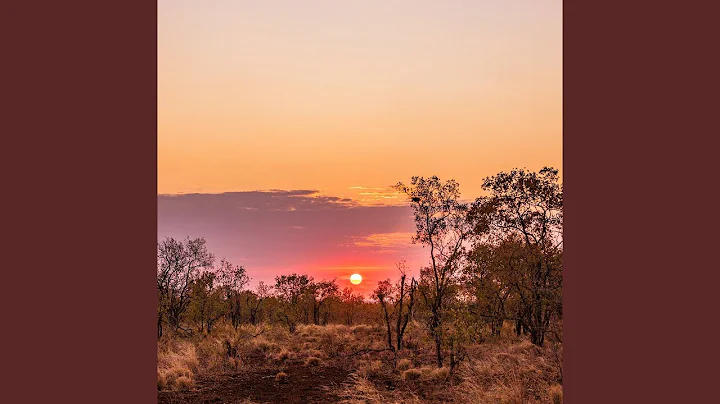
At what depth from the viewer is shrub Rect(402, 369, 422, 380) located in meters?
25.0

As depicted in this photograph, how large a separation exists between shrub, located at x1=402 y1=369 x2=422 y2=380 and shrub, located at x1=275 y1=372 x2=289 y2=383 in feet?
20.2

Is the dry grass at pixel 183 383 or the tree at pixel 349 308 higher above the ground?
the dry grass at pixel 183 383

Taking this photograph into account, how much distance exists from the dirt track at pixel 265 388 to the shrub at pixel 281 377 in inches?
9.6

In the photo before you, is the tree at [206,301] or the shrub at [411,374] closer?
the shrub at [411,374]

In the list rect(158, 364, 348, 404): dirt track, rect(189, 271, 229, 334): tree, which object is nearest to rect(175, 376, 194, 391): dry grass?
rect(158, 364, 348, 404): dirt track

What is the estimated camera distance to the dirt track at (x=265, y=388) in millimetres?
21269

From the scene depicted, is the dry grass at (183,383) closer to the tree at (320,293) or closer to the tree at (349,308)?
the tree at (320,293)

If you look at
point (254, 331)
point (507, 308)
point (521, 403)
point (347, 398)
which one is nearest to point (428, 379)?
point (347, 398)

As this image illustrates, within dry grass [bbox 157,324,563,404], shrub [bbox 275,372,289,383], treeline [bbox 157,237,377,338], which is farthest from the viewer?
treeline [bbox 157,237,377,338]

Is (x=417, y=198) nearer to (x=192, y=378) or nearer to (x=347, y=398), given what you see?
(x=347, y=398)

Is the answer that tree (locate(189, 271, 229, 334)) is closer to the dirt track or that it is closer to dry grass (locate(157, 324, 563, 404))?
dry grass (locate(157, 324, 563, 404))

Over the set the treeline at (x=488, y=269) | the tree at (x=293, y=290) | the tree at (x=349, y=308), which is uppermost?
the treeline at (x=488, y=269)

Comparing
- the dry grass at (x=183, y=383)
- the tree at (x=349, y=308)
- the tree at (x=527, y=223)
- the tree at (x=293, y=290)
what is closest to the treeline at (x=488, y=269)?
the tree at (x=527, y=223)

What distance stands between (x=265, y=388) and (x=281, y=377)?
7.76ft
